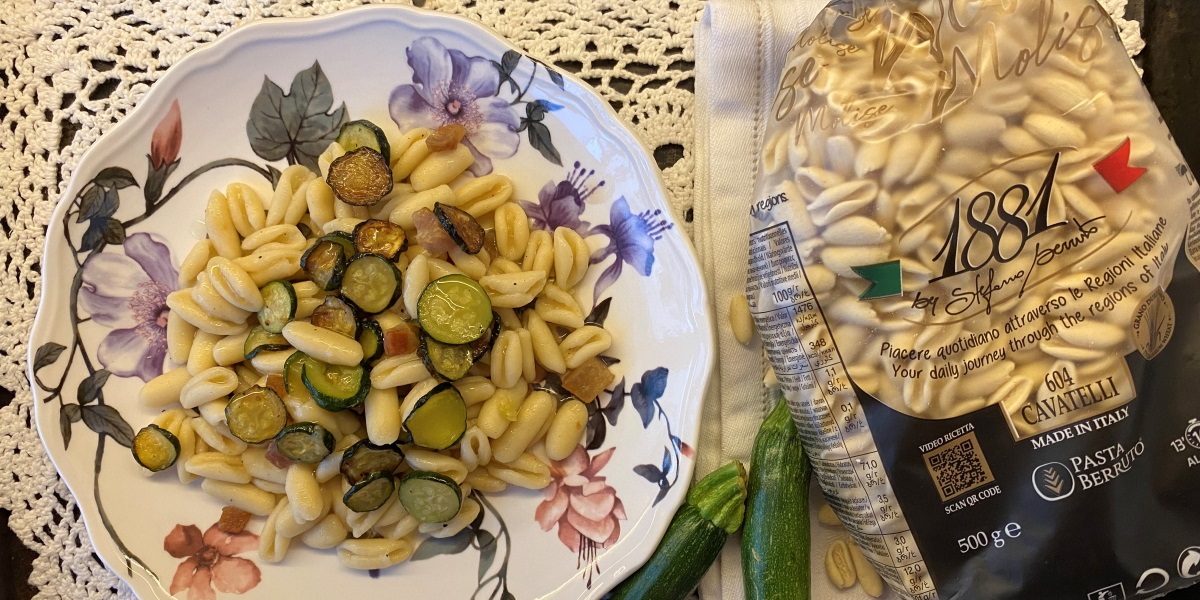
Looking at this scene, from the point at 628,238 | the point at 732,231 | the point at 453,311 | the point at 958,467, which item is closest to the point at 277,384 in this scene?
the point at 453,311

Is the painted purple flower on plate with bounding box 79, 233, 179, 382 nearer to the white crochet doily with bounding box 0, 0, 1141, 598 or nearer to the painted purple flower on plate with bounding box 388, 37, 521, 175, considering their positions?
the white crochet doily with bounding box 0, 0, 1141, 598

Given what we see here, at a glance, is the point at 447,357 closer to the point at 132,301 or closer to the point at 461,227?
the point at 461,227

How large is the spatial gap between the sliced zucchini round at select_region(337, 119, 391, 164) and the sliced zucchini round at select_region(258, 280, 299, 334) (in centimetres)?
21

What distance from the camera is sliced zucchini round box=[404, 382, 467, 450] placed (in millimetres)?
882

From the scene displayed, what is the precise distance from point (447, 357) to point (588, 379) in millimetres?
195

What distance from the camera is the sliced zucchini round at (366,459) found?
0.91 m

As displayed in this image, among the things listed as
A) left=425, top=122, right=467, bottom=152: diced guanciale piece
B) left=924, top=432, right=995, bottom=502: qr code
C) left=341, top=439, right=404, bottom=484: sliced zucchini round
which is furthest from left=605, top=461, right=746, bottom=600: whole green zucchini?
left=425, top=122, right=467, bottom=152: diced guanciale piece

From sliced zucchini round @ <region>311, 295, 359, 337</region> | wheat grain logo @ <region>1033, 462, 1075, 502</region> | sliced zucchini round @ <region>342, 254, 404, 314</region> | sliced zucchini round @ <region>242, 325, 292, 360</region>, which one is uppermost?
sliced zucchini round @ <region>342, 254, 404, 314</region>

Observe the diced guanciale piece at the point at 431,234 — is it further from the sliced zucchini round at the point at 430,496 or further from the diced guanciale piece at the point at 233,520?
the diced guanciale piece at the point at 233,520

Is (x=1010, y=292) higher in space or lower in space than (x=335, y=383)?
higher

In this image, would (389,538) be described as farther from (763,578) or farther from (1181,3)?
(1181,3)

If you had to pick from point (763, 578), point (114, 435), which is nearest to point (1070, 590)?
point (763, 578)

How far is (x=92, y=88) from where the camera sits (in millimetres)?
1065

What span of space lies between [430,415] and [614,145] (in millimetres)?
426
